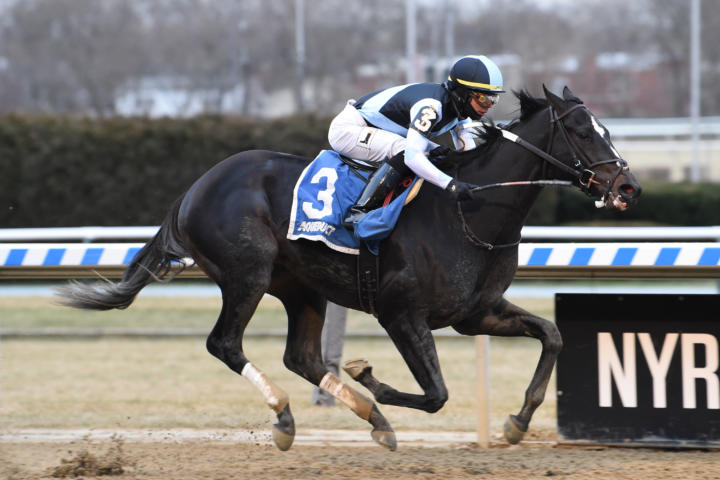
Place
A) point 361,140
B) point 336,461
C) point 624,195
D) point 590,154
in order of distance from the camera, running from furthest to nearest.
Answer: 1. point 336,461
2. point 361,140
3. point 590,154
4. point 624,195

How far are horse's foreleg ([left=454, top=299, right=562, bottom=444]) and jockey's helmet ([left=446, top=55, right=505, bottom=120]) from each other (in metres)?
1.02

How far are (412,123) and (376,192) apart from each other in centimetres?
38

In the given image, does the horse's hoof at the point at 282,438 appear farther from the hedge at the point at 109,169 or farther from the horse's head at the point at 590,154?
the hedge at the point at 109,169

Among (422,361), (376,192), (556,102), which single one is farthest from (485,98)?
(422,361)

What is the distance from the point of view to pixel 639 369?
18.2 ft

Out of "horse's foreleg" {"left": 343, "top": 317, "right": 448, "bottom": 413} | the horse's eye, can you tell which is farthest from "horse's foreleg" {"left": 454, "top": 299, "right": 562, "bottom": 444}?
the horse's eye

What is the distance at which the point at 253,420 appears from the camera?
21.7 ft

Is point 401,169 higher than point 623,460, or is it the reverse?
point 401,169

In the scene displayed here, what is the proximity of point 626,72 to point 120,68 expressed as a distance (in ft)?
62.8

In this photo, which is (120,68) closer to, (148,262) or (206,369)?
(206,369)

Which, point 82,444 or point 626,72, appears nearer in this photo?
point 82,444

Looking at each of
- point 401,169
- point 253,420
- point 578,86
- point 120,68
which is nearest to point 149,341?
point 253,420

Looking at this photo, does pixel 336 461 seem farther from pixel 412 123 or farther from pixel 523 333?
pixel 412 123

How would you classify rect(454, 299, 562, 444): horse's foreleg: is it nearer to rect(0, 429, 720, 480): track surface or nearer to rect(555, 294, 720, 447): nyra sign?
rect(0, 429, 720, 480): track surface
